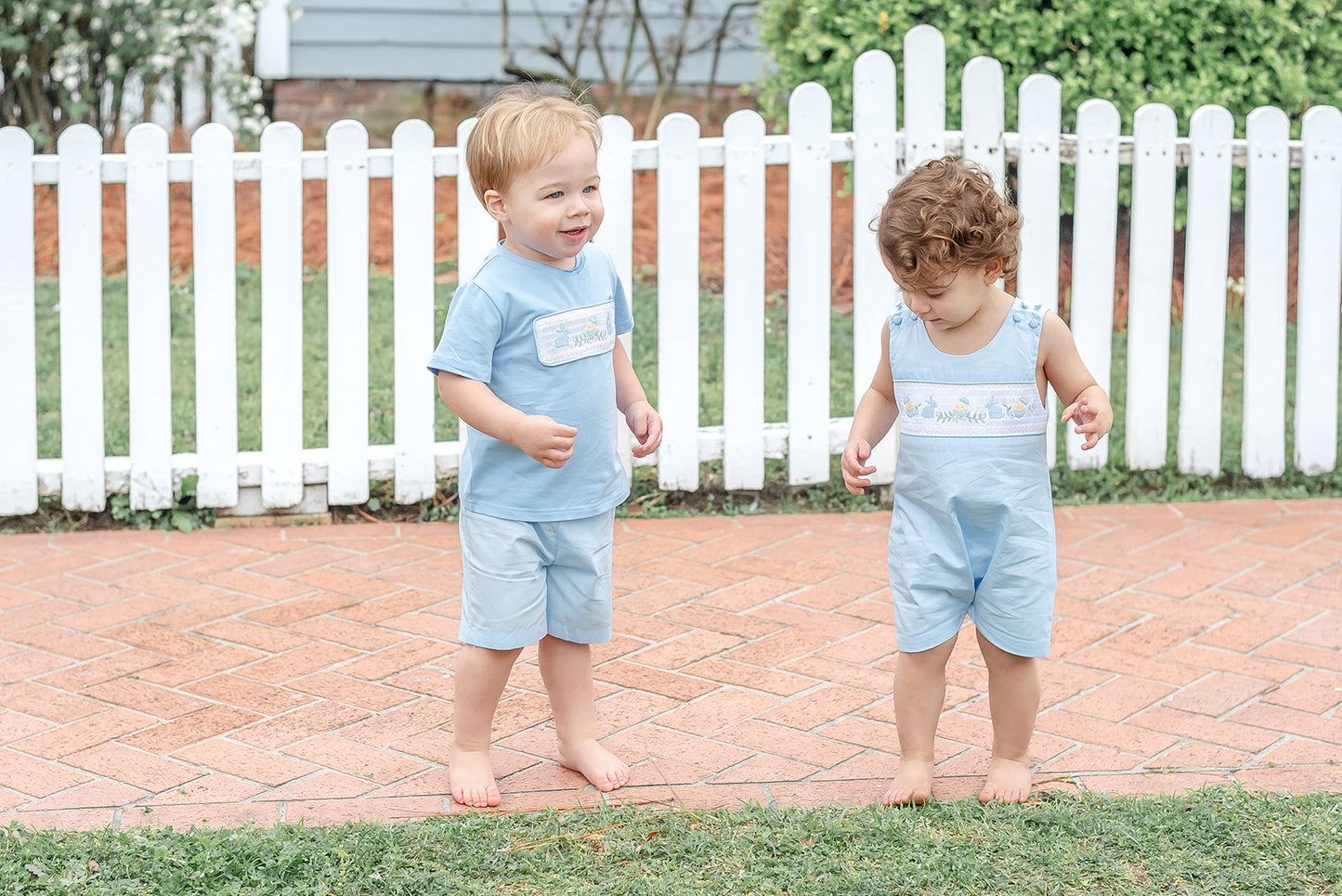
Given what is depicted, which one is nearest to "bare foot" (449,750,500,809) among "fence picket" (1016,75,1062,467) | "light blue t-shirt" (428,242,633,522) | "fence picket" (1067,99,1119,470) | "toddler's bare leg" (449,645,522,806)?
"toddler's bare leg" (449,645,522,806)

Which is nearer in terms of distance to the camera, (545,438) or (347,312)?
(545,438)

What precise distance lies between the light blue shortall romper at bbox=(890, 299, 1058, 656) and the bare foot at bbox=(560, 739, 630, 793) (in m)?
0.64

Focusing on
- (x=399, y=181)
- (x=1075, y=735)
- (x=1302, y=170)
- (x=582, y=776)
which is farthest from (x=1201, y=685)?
(x=399, y=181)

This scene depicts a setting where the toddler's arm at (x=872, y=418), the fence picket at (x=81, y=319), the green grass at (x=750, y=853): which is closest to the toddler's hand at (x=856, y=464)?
the toddler's arm at (x=872, y=418)

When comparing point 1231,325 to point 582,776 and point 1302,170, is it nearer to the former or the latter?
point 1302,170

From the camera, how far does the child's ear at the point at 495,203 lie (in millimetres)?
2865

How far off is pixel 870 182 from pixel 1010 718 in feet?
8.51

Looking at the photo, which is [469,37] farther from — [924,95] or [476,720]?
[476,720]

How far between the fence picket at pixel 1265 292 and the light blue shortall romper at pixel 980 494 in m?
2.89

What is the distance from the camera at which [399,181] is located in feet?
16.2

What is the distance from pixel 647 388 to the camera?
20.7 feet

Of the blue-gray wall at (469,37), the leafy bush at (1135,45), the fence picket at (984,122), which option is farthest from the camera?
the blue-gray wall at (469,37)

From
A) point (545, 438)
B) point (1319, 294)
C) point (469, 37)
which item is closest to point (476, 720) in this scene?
point (545, 438)

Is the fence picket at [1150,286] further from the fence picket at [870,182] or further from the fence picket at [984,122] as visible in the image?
the fence picket at [870,182]
